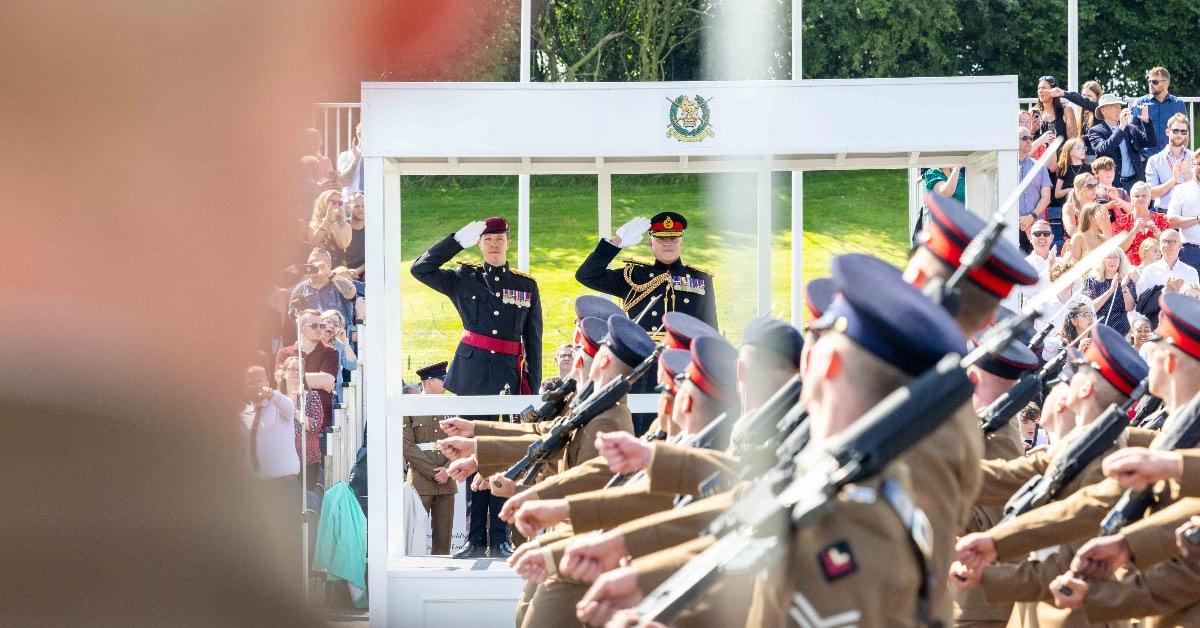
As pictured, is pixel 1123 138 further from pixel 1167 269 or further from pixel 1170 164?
pixel 1167 269

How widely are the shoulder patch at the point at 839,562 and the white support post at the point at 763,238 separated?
7.12m

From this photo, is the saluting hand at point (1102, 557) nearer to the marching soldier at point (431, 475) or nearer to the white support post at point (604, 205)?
the white support post at point (604, 205)

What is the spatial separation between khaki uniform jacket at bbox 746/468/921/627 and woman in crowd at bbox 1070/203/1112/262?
9427 mm

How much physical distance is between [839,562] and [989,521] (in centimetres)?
360

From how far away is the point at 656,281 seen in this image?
10.8 meters

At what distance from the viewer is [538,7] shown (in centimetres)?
174

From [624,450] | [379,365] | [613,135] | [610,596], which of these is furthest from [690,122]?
[610,596]

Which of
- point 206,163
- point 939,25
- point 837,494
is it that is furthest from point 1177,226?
point 206,163

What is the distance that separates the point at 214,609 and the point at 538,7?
1151mm

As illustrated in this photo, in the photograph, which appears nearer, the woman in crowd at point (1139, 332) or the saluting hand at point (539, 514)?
the saluting hand at point (539, 514)

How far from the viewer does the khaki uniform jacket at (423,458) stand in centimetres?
1063

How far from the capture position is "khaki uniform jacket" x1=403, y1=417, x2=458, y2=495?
10633 mm

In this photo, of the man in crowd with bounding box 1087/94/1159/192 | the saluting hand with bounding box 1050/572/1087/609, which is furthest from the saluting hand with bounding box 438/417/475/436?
the man in crowd with bounding box 1087/94/1159/192

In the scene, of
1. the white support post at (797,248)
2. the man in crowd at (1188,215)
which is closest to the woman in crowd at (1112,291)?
the man in crowd at (1188,215)
